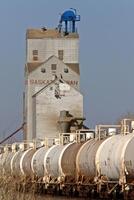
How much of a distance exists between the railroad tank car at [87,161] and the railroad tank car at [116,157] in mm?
832

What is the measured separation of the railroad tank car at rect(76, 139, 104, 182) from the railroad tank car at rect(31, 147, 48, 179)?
736 cm

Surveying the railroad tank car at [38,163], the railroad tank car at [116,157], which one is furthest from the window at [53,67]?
the railroad tank car at [116,157]

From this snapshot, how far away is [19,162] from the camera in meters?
43.9

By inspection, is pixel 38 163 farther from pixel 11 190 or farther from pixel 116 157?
pixel 11 190

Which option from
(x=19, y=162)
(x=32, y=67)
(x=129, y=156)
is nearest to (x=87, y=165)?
(x=129, y=156)

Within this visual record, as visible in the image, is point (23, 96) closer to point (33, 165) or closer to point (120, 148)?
point (33, 165)

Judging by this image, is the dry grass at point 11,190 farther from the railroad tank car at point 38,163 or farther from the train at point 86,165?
the railroad tank car at point 38,163

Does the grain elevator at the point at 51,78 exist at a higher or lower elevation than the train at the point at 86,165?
higher

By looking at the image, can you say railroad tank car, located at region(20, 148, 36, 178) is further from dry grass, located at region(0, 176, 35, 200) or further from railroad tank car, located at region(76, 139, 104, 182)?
dry grass, located at region(0, 176, 35, 200)

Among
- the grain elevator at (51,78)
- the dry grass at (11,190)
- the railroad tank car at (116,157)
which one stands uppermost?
the grain elevator at (51,78)

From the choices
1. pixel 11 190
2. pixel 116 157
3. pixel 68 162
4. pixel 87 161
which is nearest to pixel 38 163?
pixel 68 162

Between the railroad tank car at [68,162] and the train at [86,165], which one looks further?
the railroad tank car at [68,162]

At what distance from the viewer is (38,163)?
39.2 meters

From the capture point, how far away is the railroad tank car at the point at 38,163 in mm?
38406
